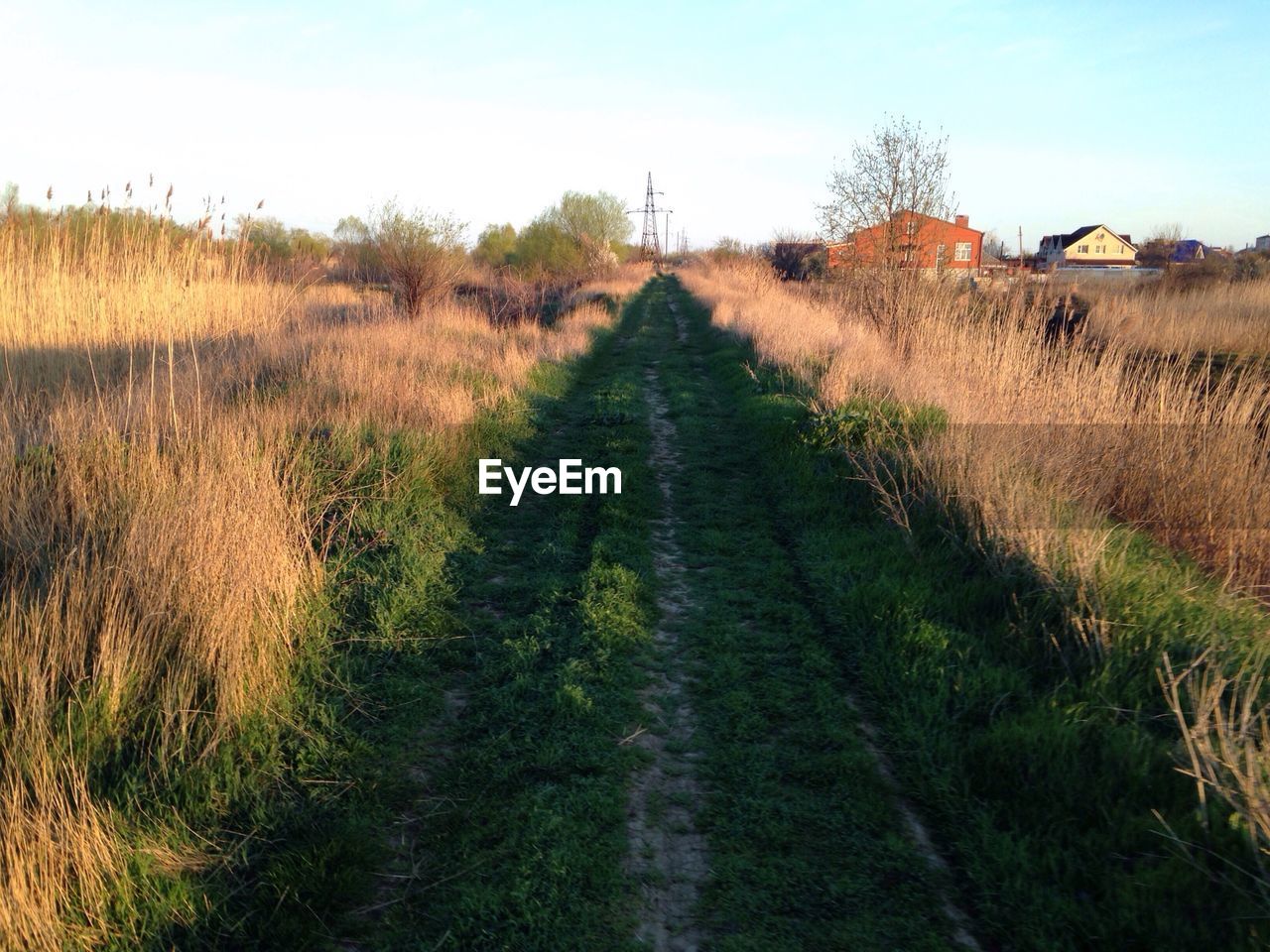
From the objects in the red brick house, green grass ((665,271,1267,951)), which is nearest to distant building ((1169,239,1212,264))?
the red brick house

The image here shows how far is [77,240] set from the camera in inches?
367

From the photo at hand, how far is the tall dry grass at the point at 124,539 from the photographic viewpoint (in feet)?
8.78

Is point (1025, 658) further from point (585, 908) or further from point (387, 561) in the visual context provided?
point (387, 561)

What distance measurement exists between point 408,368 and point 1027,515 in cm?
720

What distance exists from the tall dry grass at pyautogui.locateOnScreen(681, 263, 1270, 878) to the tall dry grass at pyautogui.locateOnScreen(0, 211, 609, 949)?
3753 mm

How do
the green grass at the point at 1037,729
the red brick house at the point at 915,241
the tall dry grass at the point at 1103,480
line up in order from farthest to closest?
the red brick house at the point at 915,241 < the tall dry grass at the point at 1103,480 < the green grass at the point at 1037,729

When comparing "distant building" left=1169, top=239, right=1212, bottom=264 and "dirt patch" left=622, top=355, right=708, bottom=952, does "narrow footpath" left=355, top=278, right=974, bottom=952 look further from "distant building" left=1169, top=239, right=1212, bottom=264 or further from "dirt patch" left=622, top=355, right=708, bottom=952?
"distant building" left=1169, top=239, right=1212, bottom=264

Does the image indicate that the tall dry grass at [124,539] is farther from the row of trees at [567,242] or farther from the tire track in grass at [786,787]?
the row of trees at [567,242]

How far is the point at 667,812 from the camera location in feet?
10.7

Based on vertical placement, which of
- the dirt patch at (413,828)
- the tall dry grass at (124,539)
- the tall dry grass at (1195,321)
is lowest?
the dirt patch at (413,828)

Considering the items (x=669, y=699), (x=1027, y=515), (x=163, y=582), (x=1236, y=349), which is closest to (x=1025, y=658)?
(x=1027, y=515)

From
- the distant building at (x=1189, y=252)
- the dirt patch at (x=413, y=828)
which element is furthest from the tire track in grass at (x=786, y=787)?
the distant building at (x=1189, y=252)

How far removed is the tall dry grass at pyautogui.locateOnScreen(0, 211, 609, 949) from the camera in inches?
105

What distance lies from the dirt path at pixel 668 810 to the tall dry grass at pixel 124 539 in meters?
1.69
